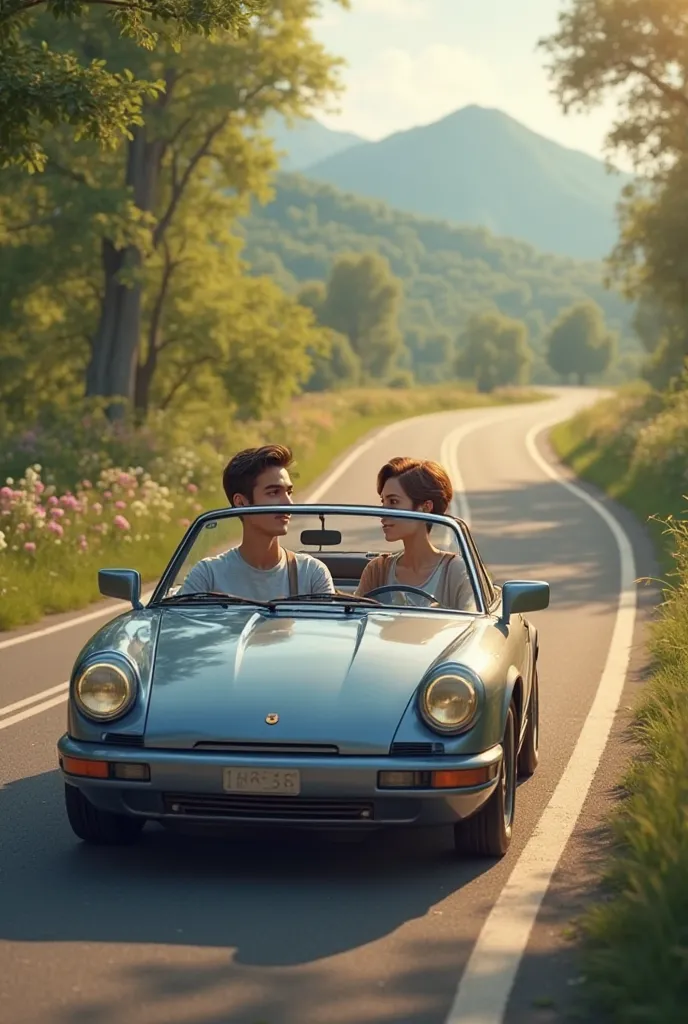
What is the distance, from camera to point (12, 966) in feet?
17.4

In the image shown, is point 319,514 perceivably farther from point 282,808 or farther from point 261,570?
point 282,808

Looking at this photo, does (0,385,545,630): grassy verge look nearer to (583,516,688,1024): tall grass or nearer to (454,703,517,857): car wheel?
(454,703,517,857): car wheel

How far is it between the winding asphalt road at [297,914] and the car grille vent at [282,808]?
10.2 inches

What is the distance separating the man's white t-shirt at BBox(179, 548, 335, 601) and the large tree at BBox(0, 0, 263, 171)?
711 centimetres

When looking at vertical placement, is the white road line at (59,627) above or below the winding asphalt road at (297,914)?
below

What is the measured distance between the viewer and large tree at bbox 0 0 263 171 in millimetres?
14234

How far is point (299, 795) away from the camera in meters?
6.30

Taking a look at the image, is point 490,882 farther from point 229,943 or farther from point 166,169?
point 166,169

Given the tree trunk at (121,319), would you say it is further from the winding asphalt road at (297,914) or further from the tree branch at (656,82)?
the winding asphalt road at (297,914)

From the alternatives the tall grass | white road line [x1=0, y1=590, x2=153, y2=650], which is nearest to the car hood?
the tall grass

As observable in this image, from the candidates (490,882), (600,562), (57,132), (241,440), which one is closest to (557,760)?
(490,882)

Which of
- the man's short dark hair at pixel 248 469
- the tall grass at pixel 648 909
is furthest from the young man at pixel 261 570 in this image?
the tall grass at pixel 648 909

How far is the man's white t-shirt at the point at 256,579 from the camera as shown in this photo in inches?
315

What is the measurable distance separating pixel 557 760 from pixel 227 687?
2967 mm
